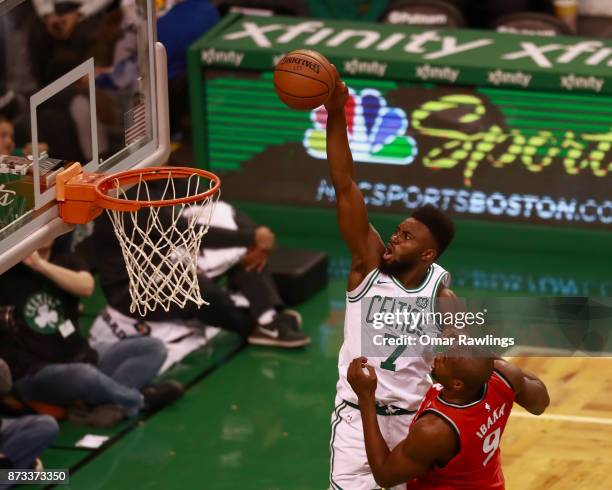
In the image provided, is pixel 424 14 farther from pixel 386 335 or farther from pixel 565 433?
pixel 386 335

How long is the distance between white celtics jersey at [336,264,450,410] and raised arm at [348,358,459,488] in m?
0.50

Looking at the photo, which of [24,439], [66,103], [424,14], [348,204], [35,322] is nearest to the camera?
[348,204]

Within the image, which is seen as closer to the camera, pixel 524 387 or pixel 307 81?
pixel 524 387

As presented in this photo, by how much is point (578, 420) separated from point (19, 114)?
17.1ft

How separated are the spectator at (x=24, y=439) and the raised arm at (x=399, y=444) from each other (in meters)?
2.64

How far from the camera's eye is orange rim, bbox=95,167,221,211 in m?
6.57

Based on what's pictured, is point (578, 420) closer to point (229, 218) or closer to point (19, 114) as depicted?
point (229, 218)

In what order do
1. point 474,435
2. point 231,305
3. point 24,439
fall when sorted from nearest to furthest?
point 474,435 < point 24,439 < point 231,305

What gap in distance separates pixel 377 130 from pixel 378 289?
5.08 meters

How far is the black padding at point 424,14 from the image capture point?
12.7 m

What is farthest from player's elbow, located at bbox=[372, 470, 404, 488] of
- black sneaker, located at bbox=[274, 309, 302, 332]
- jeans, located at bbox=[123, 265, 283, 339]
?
black sneaker, located at bbox=[274, 309, 302, 332]

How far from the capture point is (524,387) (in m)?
6.01

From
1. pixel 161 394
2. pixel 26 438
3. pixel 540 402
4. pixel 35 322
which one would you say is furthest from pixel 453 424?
pixel 161 394

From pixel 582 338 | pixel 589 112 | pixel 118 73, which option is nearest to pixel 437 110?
pixel 589 112
